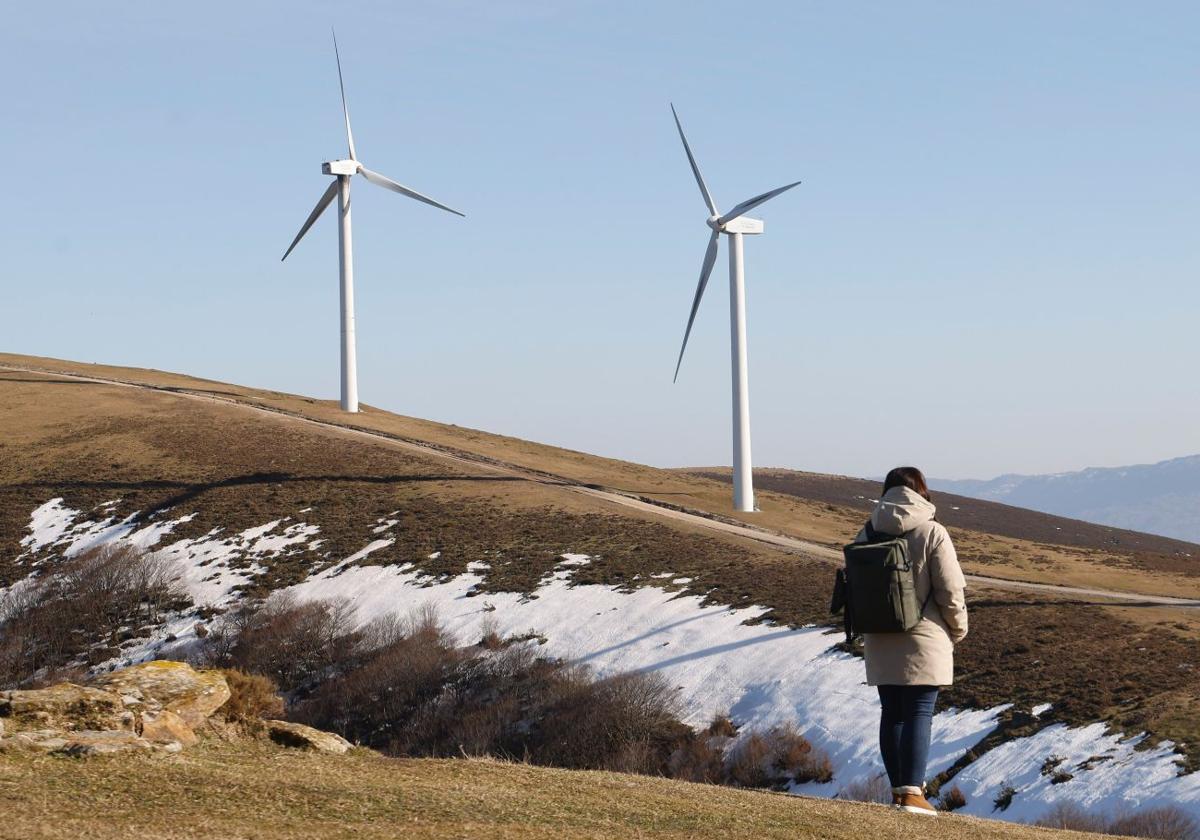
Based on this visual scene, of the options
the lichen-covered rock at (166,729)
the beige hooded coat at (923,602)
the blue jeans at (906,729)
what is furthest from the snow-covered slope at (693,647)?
the lichen-covered rock at (166,729)

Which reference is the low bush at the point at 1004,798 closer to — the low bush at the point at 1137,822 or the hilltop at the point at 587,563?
the hilltop at the point at 587,563

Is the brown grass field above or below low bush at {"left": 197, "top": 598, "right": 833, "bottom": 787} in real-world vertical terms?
above

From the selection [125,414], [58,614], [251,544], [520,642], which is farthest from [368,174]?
[520,642]

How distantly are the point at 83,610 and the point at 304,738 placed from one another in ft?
162

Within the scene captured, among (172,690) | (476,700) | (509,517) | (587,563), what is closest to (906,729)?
(172,690)

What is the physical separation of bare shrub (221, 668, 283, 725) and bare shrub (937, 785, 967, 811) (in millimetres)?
17962

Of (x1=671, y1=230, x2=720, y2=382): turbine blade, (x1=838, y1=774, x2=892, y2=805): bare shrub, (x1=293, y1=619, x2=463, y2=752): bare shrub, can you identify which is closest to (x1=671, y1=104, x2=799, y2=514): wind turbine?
(x1=671, y1=230, x2=720, y2=382): turbine blade

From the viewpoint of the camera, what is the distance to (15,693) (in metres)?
15.3

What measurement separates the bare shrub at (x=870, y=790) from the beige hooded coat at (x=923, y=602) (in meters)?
17.1

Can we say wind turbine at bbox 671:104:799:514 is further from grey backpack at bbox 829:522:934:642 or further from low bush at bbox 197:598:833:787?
grey backpack at bbox 829:522:934:642

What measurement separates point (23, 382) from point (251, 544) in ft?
188

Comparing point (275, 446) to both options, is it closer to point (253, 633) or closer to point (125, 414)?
point (125, 414)

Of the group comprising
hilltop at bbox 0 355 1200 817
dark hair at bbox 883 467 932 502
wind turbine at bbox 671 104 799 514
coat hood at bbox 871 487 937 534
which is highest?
wind turbine at bbox 671 104 799 514

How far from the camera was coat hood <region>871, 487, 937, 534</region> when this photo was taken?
12.8 meters
